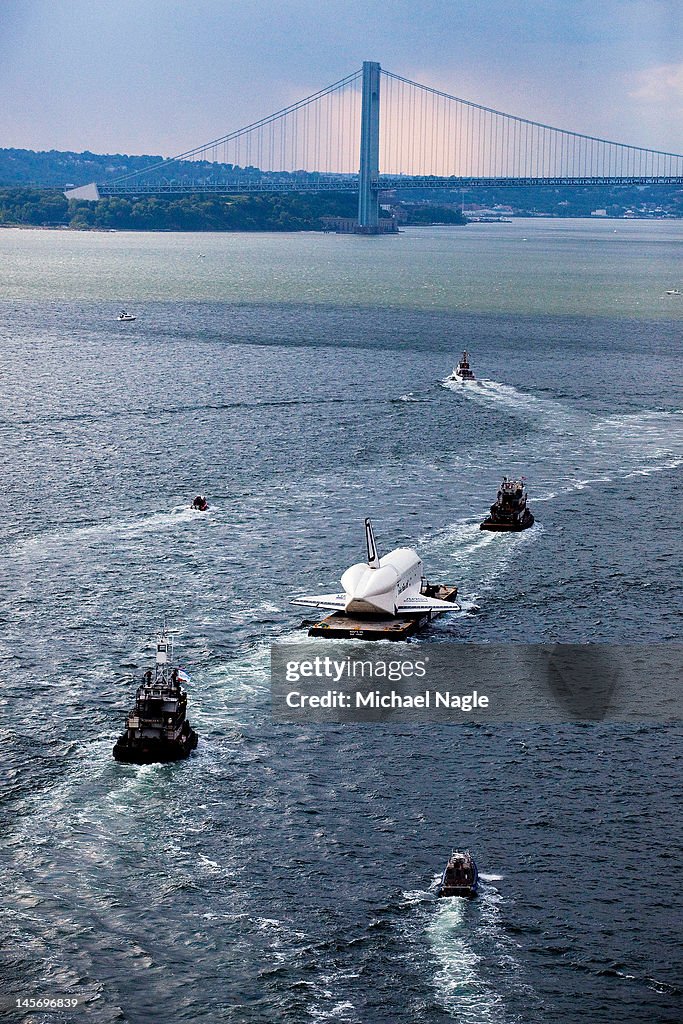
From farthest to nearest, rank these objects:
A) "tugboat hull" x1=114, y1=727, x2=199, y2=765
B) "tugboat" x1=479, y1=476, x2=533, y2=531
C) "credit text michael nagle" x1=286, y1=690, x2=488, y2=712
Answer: "tugboat" x1=479, y1=476, x2=533, y2=531 < "credit text michael nagle" x1=286, y1=690, x2=488, y2=712 < "tugboat hull" x1=114, y1=727, x2=199, y2=765

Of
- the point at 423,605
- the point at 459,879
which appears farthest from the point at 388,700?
the point at 459,879

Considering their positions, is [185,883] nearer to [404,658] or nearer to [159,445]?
[404,658]

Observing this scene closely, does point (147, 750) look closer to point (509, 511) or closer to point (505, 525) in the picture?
point (505, 525)

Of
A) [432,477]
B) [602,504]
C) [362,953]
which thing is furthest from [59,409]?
[362,953]

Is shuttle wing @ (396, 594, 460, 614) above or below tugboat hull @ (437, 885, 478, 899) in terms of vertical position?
above

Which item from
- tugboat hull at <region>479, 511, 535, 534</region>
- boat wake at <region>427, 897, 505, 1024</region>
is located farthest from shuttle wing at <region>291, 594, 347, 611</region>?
boat wake at <region>427, 897, 505, 1024</region>

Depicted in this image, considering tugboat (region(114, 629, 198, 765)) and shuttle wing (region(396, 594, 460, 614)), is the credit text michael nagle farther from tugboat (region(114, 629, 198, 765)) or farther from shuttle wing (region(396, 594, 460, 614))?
shuttle wing (region(396, 594, 460, 614))
